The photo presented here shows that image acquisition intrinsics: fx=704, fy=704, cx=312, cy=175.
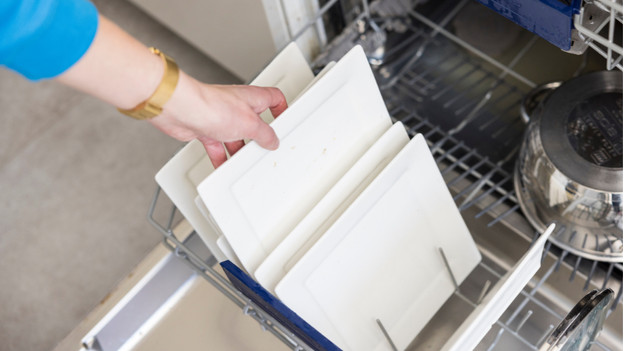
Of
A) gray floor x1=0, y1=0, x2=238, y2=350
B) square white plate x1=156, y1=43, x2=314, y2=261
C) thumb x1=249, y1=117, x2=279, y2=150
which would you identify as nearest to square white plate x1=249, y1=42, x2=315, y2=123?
square white plate x1=156, y1=43, x2=314, y2=261

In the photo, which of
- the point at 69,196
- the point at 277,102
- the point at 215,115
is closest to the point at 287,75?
the point at 277,102

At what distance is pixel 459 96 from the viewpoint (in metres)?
1.02

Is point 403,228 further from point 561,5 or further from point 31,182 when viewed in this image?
point 31,182

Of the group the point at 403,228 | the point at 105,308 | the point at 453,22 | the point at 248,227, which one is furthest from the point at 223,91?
the point at 453,22

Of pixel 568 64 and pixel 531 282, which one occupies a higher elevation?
pixel 568 64

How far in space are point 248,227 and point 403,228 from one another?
18 cm

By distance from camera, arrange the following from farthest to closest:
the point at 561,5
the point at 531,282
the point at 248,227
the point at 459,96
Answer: the point at 459,96 → the point at 531,282 → the point at 248,227 → the point at 561,5

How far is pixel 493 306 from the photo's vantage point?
0.65 m

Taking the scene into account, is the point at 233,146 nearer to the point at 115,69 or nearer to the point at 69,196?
the point at 115,69

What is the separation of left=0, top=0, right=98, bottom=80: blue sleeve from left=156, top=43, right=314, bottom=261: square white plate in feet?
0.72

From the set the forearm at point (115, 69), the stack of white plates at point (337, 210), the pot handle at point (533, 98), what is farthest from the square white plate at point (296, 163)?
the pot handle at point (533, 98)

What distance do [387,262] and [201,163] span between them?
230mm

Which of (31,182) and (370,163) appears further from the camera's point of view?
(31,182)

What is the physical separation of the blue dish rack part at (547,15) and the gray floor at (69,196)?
3.02 feet
